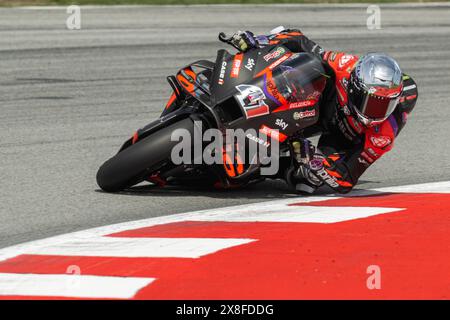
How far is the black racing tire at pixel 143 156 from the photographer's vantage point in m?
7.43

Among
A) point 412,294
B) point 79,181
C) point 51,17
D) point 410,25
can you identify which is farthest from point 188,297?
point 410,25

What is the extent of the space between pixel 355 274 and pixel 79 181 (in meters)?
3.15

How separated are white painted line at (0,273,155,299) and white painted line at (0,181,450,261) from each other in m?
0.48

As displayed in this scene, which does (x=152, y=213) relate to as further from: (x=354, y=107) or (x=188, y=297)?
(x=188, y=297)

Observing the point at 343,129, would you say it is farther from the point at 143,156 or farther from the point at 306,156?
the point at 143,156

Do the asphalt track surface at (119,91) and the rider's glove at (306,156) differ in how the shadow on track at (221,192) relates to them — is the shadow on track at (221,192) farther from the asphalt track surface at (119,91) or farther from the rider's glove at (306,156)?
the rider's glove at (306,156)

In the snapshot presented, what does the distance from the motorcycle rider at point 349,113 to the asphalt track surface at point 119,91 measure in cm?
46

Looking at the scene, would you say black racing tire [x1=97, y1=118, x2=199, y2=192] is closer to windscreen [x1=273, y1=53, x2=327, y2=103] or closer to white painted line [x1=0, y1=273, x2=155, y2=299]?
windscreen [x1=273, y1=53, x2=327, y2=103]

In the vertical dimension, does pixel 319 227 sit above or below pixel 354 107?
below

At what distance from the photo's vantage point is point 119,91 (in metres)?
12.6

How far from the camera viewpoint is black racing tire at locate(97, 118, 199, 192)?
7430 mm

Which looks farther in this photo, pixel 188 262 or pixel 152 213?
pixel 152 213

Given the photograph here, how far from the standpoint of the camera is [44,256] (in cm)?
614
